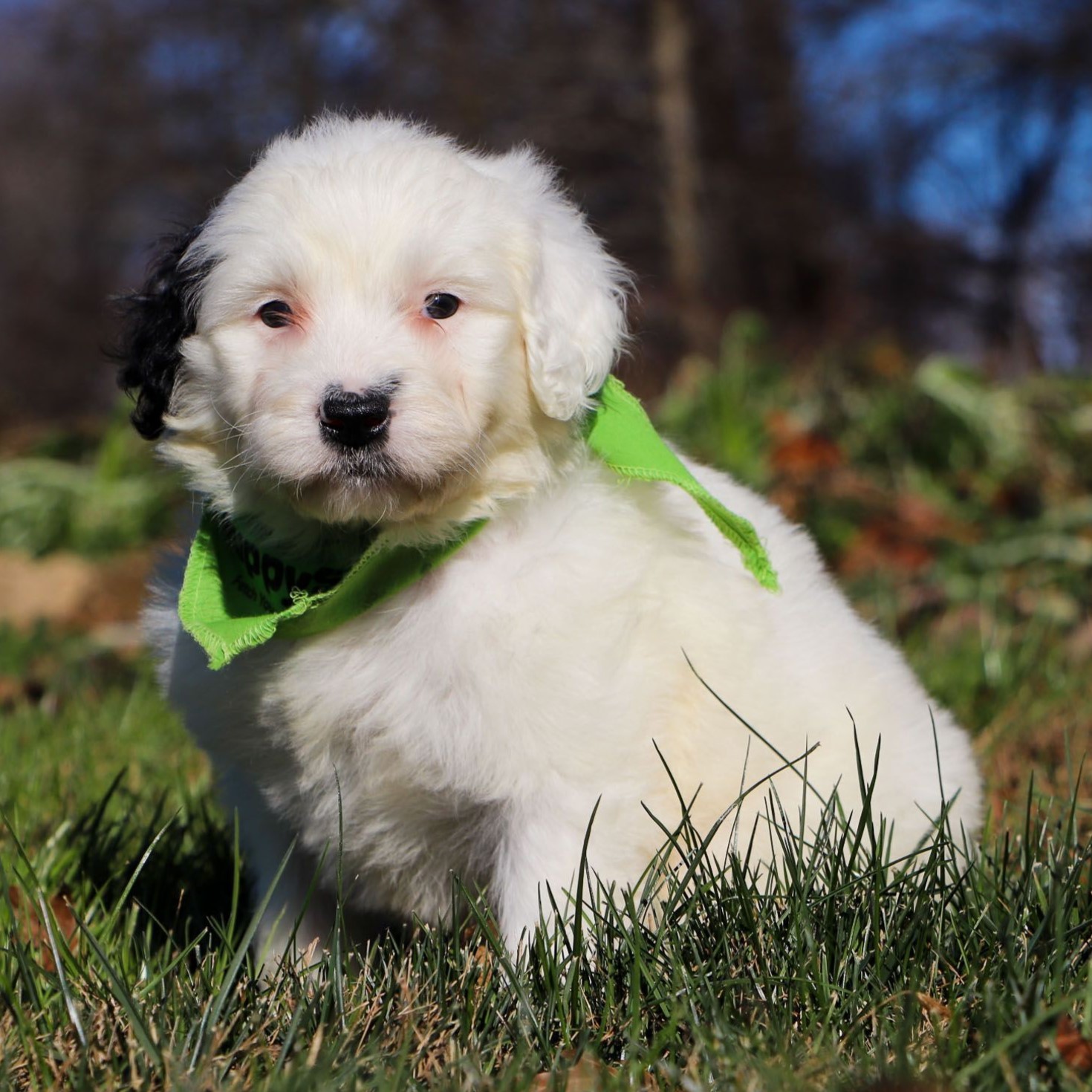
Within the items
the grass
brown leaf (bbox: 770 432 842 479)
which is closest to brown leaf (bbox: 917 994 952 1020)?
the grass

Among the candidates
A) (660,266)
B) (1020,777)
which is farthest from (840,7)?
(1020,777)

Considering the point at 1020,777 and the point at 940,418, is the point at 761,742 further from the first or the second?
the point at 940,418

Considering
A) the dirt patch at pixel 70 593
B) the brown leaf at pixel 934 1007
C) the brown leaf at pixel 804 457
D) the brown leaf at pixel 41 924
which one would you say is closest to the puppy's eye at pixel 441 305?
the brown leaf at pixel 41 924

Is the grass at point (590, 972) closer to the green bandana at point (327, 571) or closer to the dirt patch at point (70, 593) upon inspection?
the green bandana at point (327, 571)

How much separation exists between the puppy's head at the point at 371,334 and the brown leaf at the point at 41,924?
1.03 meters

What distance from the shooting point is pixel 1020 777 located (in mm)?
4137

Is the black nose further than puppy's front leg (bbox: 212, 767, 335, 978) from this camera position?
No

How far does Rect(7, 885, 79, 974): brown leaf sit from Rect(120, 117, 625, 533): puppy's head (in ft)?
3.38

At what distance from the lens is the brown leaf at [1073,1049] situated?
2008mm

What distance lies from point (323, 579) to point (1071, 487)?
5927 mm

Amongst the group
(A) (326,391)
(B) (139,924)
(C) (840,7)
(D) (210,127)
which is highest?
(C) (840,7)

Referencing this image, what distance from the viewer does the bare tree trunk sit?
564 inches

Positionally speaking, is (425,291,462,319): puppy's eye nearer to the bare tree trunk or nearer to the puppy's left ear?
the puppy's left ear

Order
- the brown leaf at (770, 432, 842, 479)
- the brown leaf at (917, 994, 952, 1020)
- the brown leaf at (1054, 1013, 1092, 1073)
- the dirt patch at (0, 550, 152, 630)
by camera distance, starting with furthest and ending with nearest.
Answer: the brown leaf at (770, 432, 842, 479)
the dirt patch at (0, 550, 152, 630)
the brown leaf at (917, 994, 952, 1020)
the brown leaf at (1054, 1013, 1092, 1073)
